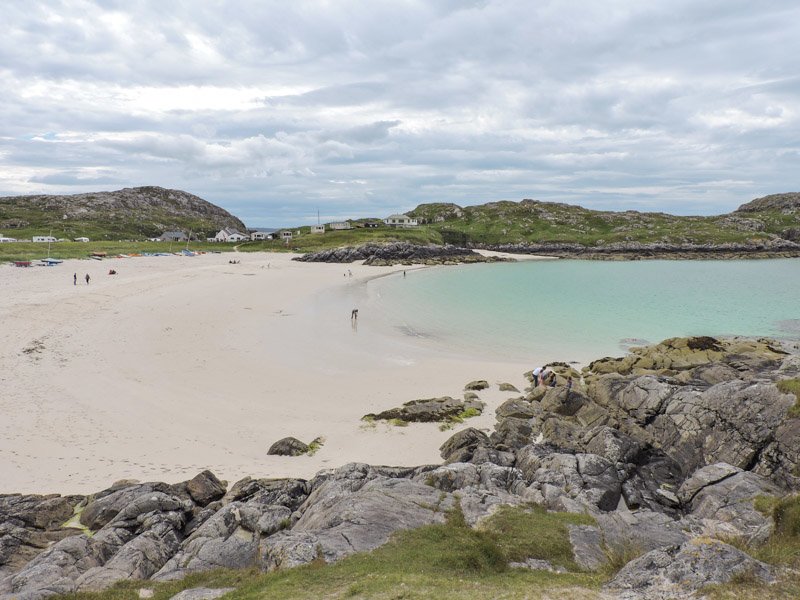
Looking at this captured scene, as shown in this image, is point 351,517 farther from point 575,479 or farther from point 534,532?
point 575,479

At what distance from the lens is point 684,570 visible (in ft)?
29.3

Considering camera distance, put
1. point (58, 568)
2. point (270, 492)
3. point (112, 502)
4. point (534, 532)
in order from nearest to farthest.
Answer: point (58, 568)
point (534, 532)
point (112, 502)
point (270, 492)

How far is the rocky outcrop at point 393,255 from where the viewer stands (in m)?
124

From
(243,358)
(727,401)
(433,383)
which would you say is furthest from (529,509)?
(243,358)

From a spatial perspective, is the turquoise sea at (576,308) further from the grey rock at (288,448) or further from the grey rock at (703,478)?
the grey rock at (703,478)

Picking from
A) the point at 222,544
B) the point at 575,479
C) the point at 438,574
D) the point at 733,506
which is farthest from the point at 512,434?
the point at 222,544

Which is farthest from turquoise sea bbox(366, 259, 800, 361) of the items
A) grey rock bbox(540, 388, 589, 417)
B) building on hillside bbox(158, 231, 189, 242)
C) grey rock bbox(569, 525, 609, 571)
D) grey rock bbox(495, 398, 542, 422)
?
building on hillside bbox(158, 231, 189, 242)

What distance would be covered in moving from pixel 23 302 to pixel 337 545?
51972 mm

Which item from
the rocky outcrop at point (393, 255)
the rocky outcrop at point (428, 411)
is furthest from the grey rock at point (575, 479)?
the rocky outcrop at point (393, 255)

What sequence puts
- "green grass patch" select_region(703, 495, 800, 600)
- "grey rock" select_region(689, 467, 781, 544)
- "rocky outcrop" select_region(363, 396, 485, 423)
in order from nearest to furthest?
1. "green grass patch" select_region(703, 495, 800, 600)
2. "grey rock" select_region(689, 467, 781, 544)
3. "rocky outcrop" select_region(363, 396, 485, 423)

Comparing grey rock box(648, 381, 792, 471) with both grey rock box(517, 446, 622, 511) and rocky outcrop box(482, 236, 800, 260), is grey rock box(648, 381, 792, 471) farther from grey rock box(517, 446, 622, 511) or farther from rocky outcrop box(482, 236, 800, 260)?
rocky outcrop box(482, 236, 800, 260)

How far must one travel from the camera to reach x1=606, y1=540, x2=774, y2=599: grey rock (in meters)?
8.60

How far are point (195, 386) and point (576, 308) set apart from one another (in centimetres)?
4870

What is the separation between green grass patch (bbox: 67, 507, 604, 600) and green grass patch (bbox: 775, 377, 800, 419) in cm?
953
